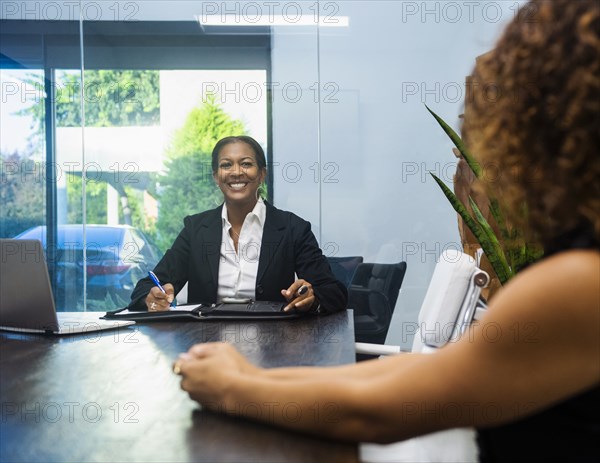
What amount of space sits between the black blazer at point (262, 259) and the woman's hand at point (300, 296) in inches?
22.7

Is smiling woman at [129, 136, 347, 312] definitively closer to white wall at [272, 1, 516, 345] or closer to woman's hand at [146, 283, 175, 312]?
woman's hand at [146, 283, 175, 312]

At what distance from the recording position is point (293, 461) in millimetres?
858

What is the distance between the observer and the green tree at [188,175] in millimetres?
4688

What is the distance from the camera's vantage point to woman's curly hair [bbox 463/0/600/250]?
808 mm

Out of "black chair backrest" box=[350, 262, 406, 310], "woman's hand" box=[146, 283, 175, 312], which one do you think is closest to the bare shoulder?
"woman's hand" box=[146, 283, 175, 312]

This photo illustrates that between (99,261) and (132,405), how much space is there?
374 cm

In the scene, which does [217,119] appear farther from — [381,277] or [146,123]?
[381,277]

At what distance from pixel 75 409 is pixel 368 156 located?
365cm

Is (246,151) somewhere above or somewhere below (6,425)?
above

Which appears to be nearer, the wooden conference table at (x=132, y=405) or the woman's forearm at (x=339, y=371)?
the wooden conference table at (x=132, y=405)

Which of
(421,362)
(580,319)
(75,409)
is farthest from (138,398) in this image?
(580,319)

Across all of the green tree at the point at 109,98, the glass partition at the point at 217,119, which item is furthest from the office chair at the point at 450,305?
the green tree at the point at 109,98

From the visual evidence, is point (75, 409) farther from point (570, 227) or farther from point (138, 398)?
point (570, 227)

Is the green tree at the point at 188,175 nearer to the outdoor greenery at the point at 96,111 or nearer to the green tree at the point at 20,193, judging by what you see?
the outdoor greenery at the point at 96,111
